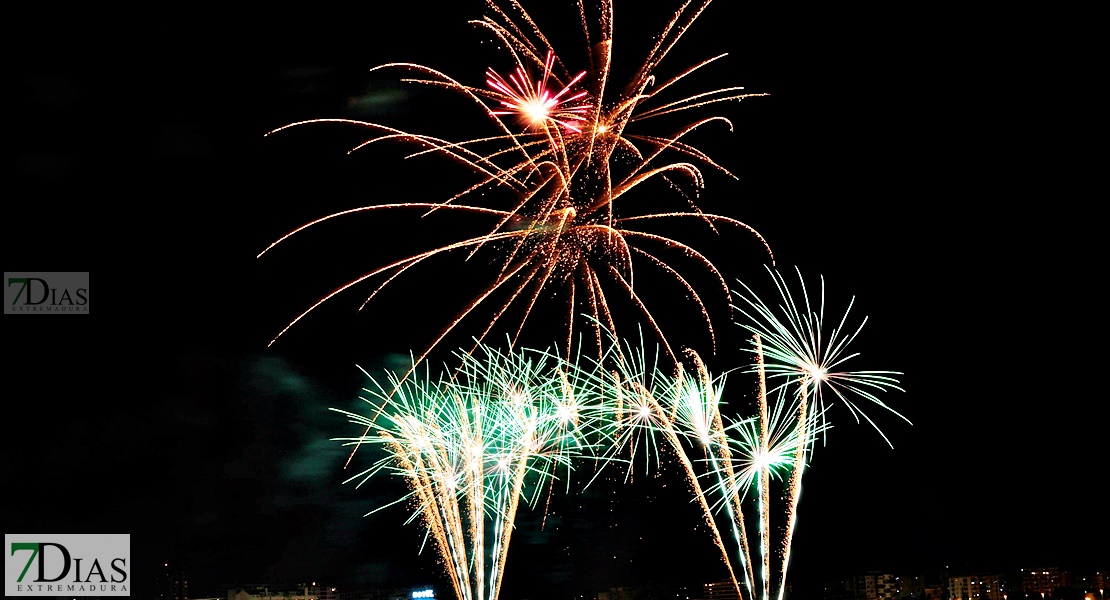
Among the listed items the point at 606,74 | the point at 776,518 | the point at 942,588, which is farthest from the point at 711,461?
the point at 942,588

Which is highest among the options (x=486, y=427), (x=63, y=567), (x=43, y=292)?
(x=43, y=292)

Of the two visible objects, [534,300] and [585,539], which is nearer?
[534,300]

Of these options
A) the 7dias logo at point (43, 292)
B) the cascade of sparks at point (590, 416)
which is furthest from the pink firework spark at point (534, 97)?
the 7dias logo at point (43, 292)

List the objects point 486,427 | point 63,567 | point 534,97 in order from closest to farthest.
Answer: point 534,97
point 486,427
point 63,567

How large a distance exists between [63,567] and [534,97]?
418 inches

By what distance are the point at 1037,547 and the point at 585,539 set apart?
15.7 meters

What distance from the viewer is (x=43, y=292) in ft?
51.7

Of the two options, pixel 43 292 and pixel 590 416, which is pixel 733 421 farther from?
pixel 43 292

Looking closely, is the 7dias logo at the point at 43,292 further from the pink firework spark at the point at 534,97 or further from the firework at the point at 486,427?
the pink firework spark at the point at 534,97

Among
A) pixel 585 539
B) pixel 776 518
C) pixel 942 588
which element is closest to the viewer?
pixel 585 539

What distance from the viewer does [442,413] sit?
14008 millimetres

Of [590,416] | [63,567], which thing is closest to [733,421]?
[590,416]

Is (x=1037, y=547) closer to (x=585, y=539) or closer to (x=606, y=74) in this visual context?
(x=585, y=539)

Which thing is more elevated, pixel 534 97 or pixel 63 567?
pixel 534 97
